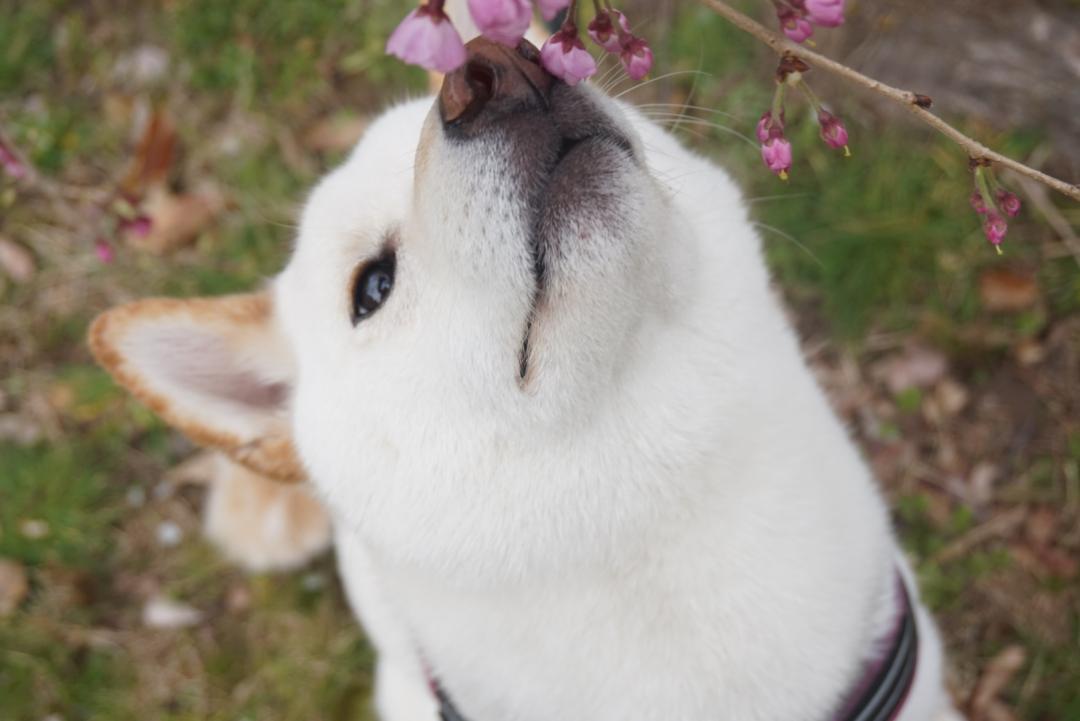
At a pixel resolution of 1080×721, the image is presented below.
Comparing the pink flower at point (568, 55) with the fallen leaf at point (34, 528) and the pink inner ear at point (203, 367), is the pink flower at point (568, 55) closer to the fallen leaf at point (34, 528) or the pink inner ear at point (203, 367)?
the pink inner ear at point (203, 367)

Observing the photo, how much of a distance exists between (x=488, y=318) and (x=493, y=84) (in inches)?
14.5

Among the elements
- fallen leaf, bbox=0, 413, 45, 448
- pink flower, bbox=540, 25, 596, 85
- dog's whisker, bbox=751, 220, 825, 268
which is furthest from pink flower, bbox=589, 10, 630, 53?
fallen leaf, bbox=0, 413, 45, 448

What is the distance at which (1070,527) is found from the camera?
292cm

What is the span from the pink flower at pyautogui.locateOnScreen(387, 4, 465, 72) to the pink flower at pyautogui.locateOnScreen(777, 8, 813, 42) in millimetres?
433

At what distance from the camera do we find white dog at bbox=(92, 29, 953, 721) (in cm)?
148

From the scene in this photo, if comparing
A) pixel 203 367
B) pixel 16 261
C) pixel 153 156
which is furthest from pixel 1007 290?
pixel 16 261

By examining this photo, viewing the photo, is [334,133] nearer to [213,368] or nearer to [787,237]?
[213,368]

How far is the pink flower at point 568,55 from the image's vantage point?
47.4 inches

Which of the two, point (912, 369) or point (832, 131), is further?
point (912, 369)

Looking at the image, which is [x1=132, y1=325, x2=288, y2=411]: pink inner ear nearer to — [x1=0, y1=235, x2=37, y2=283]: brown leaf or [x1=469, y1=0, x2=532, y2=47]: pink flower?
[x1=469, y1=0, x2=532, y2=47]: pink flower

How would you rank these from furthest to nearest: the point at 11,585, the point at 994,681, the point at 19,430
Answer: the point at 19,430
the point at 11,585
the point at 994,681

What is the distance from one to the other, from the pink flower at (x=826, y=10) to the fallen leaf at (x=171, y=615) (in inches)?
126

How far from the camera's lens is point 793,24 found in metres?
→ 1.20

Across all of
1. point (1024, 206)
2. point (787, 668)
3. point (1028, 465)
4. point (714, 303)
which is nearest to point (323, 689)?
point (787, 668)
